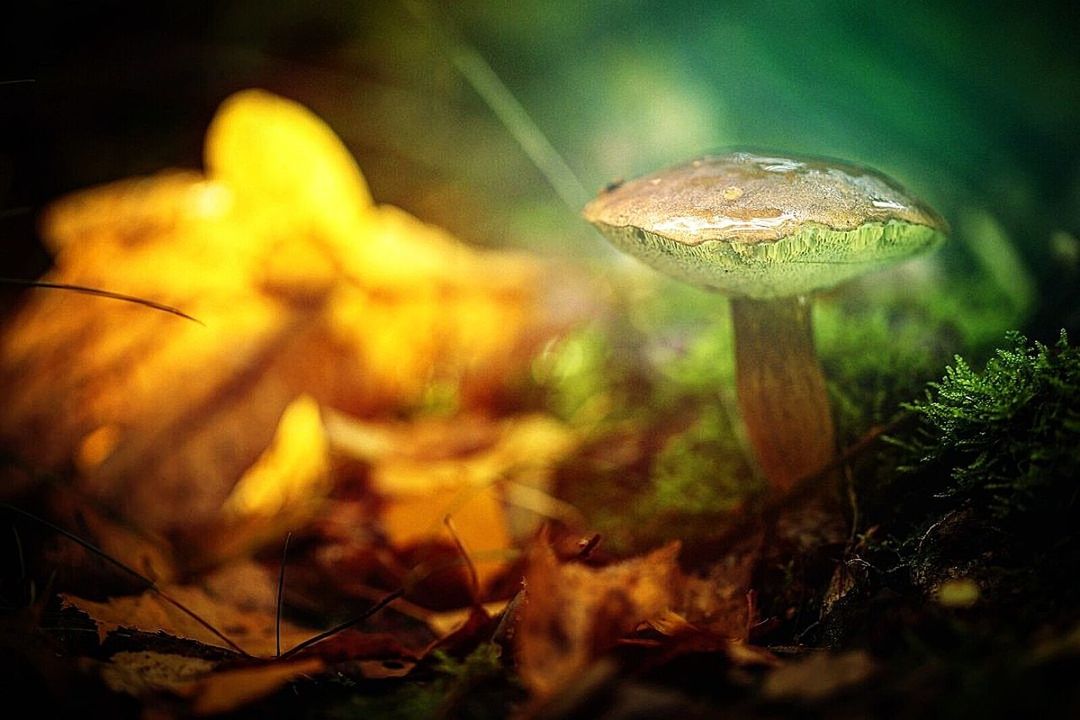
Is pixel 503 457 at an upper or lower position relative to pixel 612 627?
lower

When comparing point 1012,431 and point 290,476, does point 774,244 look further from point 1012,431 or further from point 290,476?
point 290,476

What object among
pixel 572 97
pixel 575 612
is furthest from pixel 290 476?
pixel 572 97

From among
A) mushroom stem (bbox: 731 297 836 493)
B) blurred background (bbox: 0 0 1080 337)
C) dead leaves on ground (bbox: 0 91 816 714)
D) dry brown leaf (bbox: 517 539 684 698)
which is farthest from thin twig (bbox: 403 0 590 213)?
dry brown leaf (bbox: 517 539 684 698)

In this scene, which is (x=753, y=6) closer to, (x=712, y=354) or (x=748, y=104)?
(x=748, y=104)

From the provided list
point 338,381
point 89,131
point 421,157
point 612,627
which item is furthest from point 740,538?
point 89,131

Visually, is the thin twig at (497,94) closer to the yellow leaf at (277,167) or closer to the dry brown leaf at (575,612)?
the yellow leaf at (277,167)

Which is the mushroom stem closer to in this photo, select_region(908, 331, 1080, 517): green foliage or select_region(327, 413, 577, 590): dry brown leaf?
select_region(908, 331, 1080, 517): green foliage
